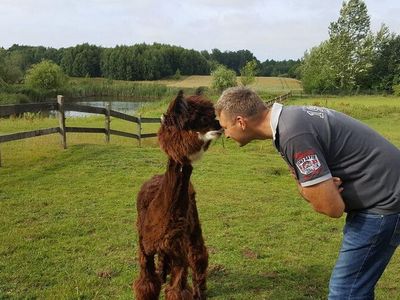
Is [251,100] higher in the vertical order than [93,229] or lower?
higher

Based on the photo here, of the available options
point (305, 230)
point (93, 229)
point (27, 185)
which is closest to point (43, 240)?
point (93, 229)

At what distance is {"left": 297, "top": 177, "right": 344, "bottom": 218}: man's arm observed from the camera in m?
2.42

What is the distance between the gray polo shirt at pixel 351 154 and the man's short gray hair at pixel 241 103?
121 mm

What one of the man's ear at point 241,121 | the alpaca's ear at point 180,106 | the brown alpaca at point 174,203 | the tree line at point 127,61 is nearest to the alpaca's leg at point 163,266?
the brown alpaca at point 174,203

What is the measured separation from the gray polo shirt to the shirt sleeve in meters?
0.03

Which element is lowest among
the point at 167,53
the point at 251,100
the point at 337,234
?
the point at 337,234

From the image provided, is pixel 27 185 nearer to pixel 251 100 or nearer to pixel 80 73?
pixel 251 100

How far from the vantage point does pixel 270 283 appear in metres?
4.59

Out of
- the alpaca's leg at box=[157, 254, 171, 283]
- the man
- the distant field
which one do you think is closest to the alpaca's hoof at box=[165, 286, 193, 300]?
the alpaca's leg at box=[157, 254, 171, 283]

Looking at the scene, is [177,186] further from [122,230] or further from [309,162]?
[122,230]

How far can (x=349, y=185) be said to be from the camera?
8.72 ft

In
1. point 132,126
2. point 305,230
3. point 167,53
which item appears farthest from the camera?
point 167,53

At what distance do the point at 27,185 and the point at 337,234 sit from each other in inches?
235

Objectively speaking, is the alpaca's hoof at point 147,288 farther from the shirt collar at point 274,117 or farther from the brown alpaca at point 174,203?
the shirt collar at point 274,117
